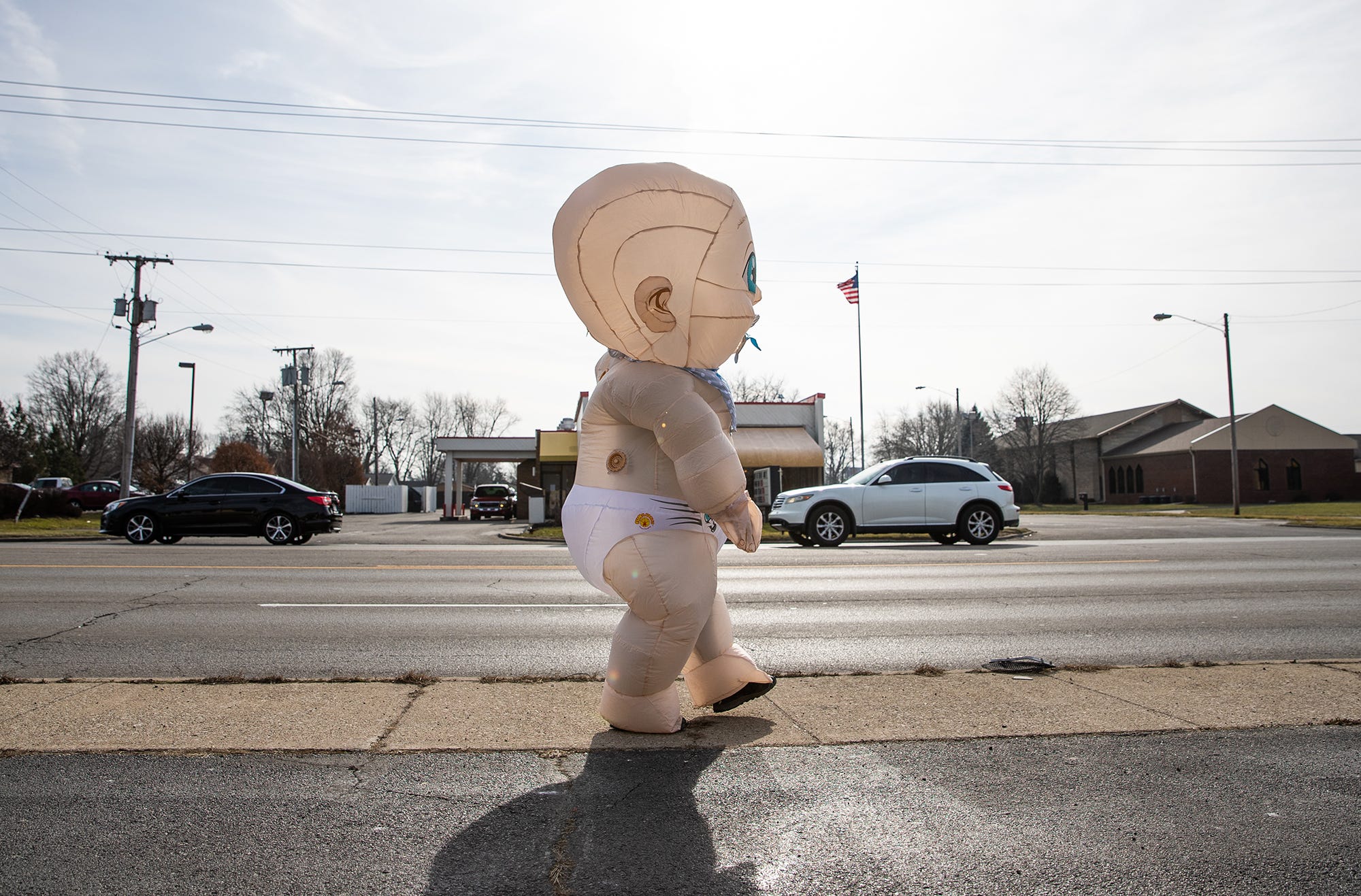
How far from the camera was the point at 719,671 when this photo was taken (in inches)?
158

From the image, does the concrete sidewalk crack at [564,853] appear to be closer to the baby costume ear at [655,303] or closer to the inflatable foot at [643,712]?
the inflatable foot at [643,712]

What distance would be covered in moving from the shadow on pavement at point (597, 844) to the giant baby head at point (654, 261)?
168 centimetres

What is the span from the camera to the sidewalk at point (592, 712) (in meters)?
3.66

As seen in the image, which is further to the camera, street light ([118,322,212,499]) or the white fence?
the white fence

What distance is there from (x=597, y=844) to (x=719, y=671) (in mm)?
1466

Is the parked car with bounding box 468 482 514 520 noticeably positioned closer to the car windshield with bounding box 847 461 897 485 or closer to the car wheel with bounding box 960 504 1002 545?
the car windshield with bounding box 847 461 897 485

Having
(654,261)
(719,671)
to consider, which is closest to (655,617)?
(719,671)

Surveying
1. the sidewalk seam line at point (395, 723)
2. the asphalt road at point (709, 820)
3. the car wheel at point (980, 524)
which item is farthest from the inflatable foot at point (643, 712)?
the car wheel at point (980, 524)

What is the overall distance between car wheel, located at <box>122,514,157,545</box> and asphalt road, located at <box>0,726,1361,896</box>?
15.8 m

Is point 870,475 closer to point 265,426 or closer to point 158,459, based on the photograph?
point 158,459

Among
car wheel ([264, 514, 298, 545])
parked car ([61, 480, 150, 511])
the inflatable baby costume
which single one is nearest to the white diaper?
the inflatable baby costume

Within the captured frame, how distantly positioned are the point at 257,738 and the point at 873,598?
621 cm

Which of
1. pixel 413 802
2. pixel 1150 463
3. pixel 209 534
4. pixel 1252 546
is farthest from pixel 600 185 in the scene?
pixel 1150 463

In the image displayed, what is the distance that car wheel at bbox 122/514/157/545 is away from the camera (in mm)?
17000
